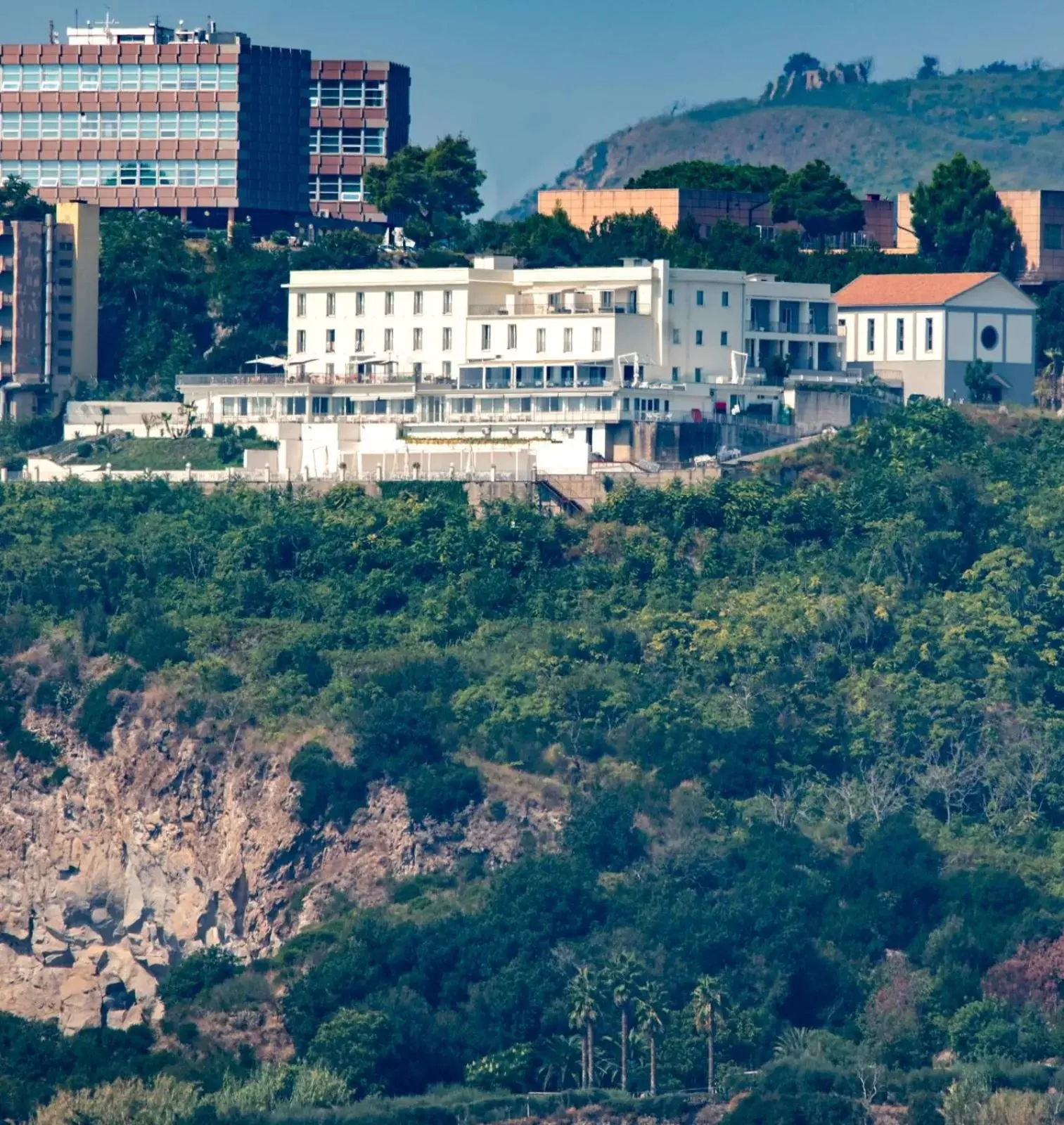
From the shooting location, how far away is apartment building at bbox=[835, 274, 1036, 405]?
129750 mm

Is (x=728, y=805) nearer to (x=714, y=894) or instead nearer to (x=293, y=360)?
(x=714, y=894)

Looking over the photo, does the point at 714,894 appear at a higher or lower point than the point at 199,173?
lower

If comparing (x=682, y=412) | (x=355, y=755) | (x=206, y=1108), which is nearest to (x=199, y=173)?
(x=682, y=412)

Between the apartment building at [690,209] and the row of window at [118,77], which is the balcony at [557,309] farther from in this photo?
the row of window at [118,77]

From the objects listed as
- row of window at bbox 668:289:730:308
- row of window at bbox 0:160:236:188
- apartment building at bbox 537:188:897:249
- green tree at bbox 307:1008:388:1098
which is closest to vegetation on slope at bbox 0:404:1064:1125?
green tree at bbox 307:1008:388:1098

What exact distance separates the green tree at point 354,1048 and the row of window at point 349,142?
52.3m

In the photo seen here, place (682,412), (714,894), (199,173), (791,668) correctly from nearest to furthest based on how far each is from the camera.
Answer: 1. (714,894)
2. (791,668)
3. (682,412)
4. (199,173)

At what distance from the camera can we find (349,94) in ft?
485

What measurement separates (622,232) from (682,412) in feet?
50.0

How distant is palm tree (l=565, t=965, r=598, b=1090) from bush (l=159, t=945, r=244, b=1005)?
9659mm

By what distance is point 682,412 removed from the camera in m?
124

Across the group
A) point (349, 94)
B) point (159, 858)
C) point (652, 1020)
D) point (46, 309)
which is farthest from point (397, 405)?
point (652, 1020)

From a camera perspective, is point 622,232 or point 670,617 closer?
point 670,617

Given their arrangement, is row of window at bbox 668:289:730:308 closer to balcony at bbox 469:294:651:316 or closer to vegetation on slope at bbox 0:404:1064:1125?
balcony at bbox 469:294:651:316
